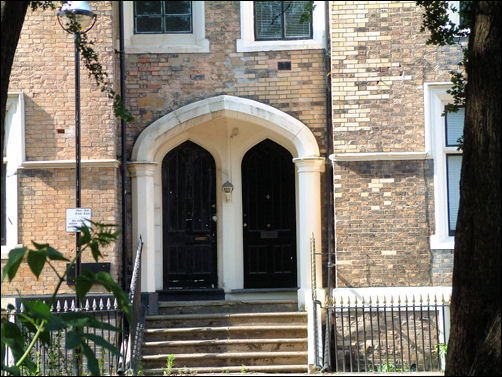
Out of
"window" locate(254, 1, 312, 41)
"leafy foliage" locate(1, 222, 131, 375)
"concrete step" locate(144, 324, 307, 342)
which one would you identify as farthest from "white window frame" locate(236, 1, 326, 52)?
"leafy foliage" locate(1, 222, 131, 375)

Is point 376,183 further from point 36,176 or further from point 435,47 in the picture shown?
point 36,176

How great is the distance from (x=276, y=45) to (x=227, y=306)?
4.13 meters

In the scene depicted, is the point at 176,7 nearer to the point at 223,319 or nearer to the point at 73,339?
the point at 223,319

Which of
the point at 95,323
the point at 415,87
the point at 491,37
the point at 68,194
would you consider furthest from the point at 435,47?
the point at 95,323

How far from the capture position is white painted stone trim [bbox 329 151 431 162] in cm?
1271

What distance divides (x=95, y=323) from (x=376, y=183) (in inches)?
323

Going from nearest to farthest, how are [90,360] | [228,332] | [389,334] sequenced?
[90,360]
[389,334]
[228,332]

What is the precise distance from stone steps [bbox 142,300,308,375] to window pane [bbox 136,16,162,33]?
14.1 feet

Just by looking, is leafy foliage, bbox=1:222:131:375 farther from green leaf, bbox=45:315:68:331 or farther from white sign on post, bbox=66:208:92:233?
white sign on post, bbox=66:208:92:233

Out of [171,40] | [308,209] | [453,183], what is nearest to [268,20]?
[171,40]

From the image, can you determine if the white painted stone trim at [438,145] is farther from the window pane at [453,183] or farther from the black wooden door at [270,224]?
the black wooden door at [270,224]

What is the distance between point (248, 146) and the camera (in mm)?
14375

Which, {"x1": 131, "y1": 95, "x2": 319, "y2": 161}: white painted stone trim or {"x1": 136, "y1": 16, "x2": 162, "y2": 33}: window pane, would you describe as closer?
{"x1": 131, "y1": 95, "x2": 319, "y2": 161}: white painted stone trim

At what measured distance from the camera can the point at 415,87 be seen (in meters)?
12.9
